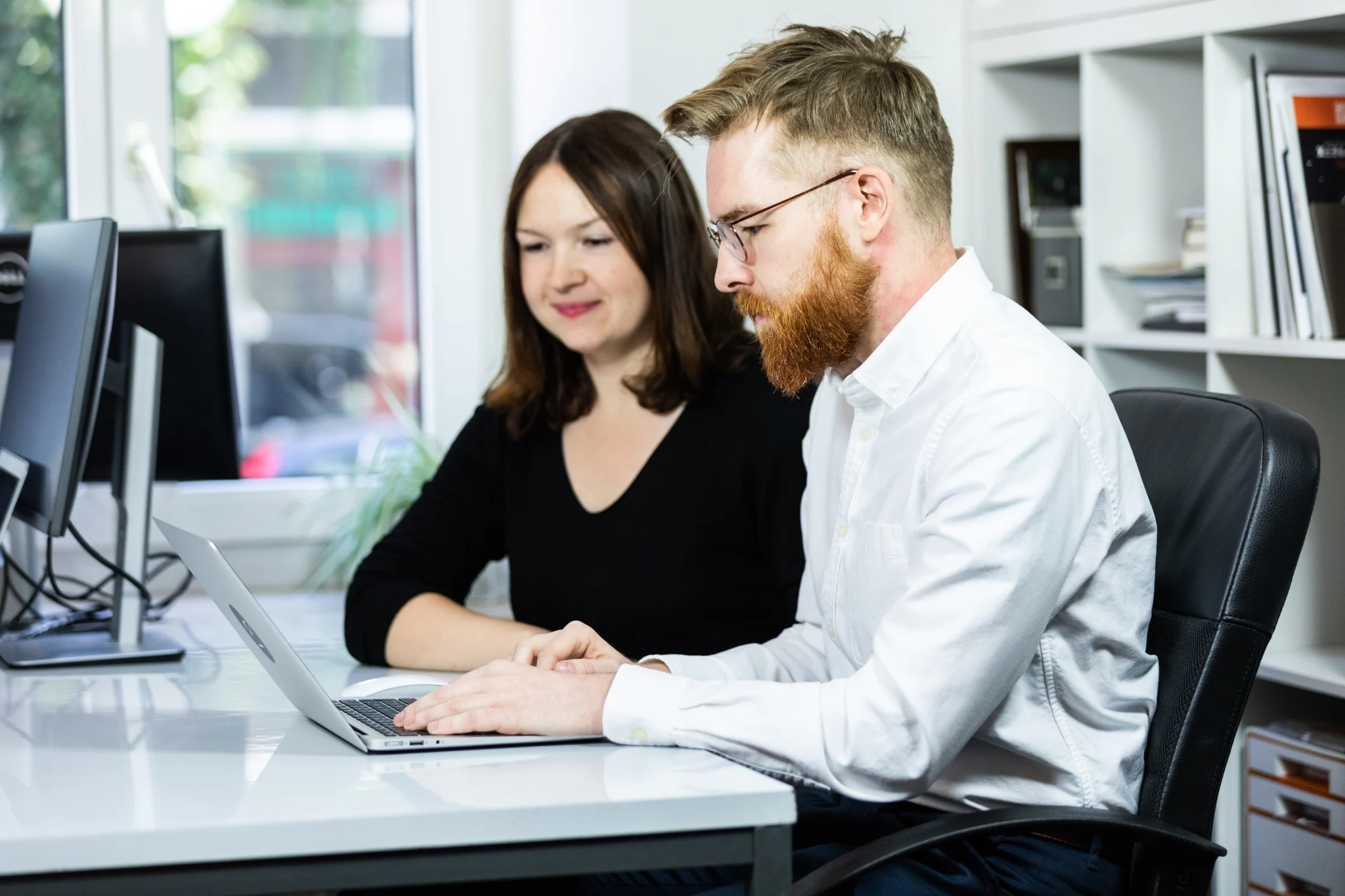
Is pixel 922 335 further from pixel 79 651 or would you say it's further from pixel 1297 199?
pixel 79 651

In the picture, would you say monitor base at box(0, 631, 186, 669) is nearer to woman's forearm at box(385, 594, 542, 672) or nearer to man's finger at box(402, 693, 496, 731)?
woman's forearm at box(385, 594, 542, 672)

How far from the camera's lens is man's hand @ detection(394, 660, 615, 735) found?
119cm

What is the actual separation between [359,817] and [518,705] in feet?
0.77

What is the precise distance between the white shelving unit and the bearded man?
0.81 metres

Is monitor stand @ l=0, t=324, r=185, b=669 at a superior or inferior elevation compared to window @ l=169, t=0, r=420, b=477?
inferior

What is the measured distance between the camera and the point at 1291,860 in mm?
1923

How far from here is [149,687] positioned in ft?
4.96

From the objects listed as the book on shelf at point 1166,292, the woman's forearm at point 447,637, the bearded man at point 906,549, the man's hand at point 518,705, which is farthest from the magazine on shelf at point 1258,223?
the man's hand at point 518,705

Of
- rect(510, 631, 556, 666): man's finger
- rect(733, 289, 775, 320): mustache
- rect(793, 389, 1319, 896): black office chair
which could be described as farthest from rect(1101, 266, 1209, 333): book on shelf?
rect(510, 631, 556, 666): man's finger

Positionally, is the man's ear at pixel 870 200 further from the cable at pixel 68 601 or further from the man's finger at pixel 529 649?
the cable at pixel 68 601

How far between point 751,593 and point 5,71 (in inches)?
71.6

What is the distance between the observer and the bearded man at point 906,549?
3.74ft

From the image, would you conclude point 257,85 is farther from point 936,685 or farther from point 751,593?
point 936,685

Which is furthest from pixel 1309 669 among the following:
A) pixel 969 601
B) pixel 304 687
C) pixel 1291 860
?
pixel 304 687
